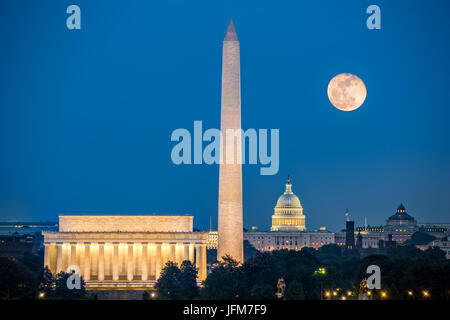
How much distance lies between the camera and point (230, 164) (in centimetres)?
Answer: 17388

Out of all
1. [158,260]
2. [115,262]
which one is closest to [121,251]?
[115,262]

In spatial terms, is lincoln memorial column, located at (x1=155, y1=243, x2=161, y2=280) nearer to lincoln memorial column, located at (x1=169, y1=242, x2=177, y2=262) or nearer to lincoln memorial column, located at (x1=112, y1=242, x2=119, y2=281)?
lincoln memorial column, located at (x1=169, y1=242, x2=177, y2=262)

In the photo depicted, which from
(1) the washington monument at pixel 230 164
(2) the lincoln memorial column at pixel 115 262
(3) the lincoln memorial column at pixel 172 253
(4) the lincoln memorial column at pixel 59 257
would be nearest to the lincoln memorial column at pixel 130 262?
(2) the lincoln memorial column at pixel 115 262

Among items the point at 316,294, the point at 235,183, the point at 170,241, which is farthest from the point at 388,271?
the point at 170,241

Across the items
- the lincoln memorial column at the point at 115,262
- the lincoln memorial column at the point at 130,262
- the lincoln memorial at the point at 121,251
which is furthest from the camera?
the lincoln memorial at the point at 121,251

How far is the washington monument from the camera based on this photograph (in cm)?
17412

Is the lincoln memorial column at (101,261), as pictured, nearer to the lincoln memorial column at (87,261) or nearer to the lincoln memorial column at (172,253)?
the lincoln memorial column at (87,261)

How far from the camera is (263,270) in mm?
163125

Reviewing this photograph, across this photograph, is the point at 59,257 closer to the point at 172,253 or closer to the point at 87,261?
the point at 87,261

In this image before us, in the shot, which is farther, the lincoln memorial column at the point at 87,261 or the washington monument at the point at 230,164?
the lincoln memorial column at the point at 87,261

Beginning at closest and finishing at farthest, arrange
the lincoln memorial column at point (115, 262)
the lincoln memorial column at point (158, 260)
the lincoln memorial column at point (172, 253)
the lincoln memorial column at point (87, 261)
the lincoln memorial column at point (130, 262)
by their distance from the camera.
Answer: the lincoln memorial column at point (130, 262)
the lincoln memorial column at point (115, 262)
the lincoln memorial column at point (87, 261)
the lincoln memorial column at point (172, 253)
the lincoln memorial column at point (158, 260)

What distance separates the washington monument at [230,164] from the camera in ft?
571

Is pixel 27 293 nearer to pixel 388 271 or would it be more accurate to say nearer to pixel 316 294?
pixel 316 294

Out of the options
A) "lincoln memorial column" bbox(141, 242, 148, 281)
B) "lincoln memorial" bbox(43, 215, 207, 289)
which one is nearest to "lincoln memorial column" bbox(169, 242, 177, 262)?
"lincoln memorial" bbox(43, 215, 207, 289)
